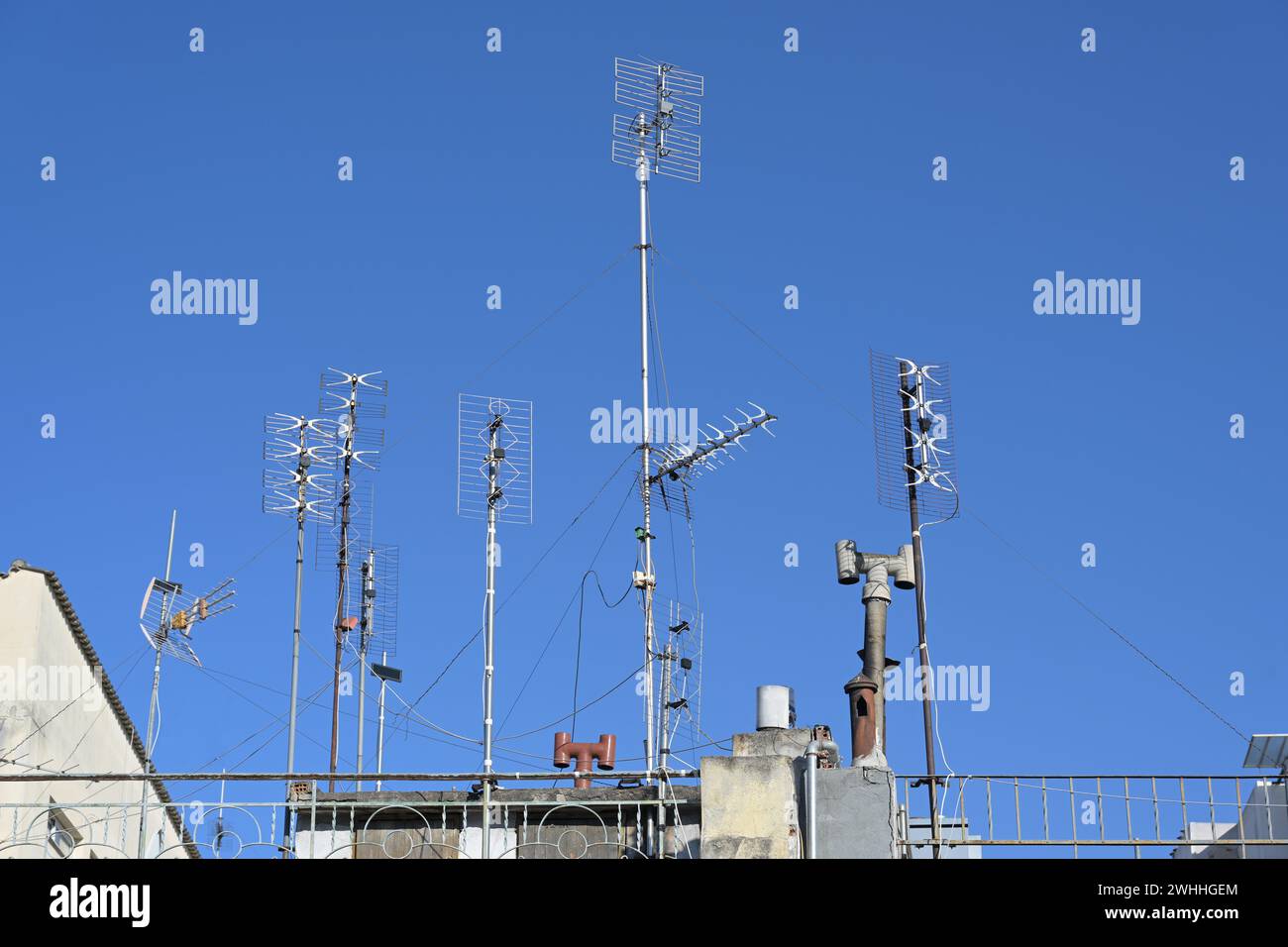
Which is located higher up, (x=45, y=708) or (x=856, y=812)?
(x=45, y=708)

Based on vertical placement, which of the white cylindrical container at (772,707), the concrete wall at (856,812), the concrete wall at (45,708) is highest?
the concrete wall at (45,708)

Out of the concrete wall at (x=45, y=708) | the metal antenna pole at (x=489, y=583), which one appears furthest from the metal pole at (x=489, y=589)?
the concrete wall at (x=45, y=708)

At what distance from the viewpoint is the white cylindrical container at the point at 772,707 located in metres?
17.4

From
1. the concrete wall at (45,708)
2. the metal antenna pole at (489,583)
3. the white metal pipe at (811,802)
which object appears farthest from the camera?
the concrete wall at (45,708)

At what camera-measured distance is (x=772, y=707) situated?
690 inches

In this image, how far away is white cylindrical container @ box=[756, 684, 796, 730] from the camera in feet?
57.1

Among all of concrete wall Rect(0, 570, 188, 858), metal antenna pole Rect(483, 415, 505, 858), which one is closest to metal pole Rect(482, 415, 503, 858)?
metal antenna pole Rect(483, 415, 505, 858)

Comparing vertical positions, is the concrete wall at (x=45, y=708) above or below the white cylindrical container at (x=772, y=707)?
above

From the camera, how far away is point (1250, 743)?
29578 millimetres

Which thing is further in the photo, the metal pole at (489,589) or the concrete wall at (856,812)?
the metal pole at (489,589)

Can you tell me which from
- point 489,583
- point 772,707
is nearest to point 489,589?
point 489,583

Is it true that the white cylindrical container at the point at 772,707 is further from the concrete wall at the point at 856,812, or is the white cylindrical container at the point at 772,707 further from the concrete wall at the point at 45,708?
the concrete wall at the point at 45,708

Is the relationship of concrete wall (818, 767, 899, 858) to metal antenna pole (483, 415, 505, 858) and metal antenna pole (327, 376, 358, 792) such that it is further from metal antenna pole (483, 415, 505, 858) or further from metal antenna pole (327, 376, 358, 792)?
metal antenna pole (327, 376, 358, 792)

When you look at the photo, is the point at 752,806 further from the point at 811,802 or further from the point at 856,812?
the point at 856,812
